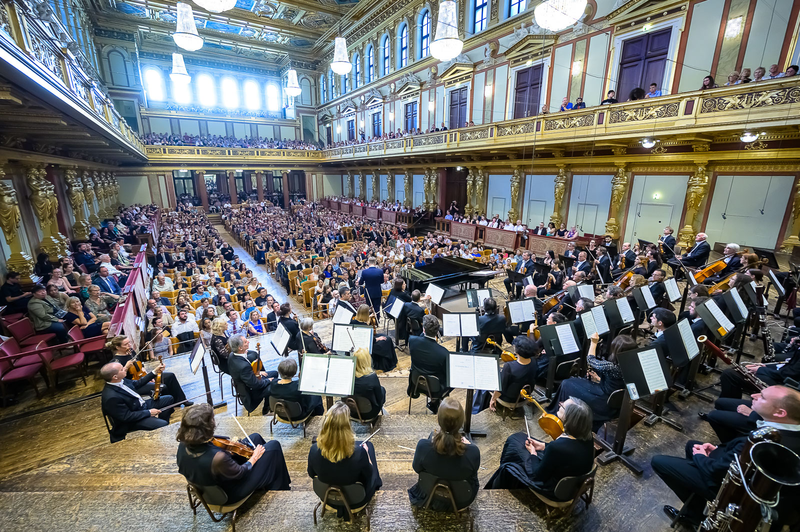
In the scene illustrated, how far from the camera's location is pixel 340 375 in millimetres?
3312

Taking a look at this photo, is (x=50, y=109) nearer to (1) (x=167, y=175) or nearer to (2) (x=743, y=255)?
(2) (x=743, y=255)

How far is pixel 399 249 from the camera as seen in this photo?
13305 millimetres

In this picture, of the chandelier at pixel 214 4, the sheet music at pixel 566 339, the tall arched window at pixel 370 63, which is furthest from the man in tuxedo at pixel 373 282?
the tall arched window at pixel 370 63

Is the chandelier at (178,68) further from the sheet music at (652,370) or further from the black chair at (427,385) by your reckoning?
the sheet music at (652,370)

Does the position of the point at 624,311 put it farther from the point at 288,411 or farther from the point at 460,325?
the point at 288,411

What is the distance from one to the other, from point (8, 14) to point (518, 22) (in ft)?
51.1

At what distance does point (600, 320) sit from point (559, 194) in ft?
35.2

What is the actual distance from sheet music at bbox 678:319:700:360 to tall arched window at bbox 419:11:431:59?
65.2ft

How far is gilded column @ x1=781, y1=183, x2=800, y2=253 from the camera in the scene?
27.8 feet

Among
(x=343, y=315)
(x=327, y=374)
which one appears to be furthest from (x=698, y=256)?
(x=327, y=374)

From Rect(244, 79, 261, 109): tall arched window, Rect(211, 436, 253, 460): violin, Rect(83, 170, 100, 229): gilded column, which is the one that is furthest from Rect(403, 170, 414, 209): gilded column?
Rect(244, 79, 261, 109): tall arched window

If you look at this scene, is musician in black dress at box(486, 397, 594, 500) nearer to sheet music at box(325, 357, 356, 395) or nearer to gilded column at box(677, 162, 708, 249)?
sheet music at box(325, 357, 356, 395)

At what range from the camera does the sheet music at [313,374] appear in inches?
130

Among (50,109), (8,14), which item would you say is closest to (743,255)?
(8,14)
